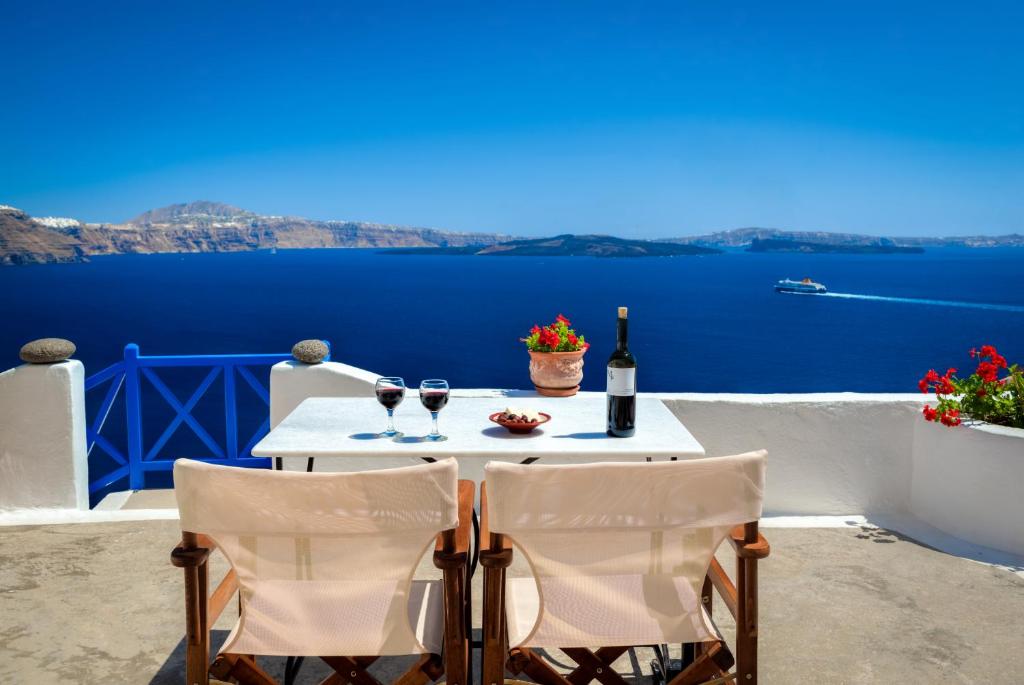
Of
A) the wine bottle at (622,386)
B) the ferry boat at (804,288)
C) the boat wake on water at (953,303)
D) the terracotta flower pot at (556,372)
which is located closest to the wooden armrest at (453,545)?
the wine bottle at (622,386)

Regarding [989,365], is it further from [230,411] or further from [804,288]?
[804,288]

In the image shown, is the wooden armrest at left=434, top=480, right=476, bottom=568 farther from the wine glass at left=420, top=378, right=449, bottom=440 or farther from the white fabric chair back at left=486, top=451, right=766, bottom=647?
the wine glass at left=420, top=378, right=449, bottom=440

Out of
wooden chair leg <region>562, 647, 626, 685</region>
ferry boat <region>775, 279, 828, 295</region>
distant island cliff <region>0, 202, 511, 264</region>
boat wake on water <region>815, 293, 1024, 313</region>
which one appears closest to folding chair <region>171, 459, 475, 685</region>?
wooden chair leg <region>562, 647, 626, 685</region>

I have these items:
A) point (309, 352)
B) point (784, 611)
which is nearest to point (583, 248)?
point (309, 352)

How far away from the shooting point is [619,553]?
161cm

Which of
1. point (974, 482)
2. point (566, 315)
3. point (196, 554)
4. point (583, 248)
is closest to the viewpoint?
point (196, 554)

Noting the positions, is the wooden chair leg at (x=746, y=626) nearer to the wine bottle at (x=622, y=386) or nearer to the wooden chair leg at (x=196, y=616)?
the wine bottle at (x=622, y=386)

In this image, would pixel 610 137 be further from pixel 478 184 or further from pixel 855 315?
pixel 855 315

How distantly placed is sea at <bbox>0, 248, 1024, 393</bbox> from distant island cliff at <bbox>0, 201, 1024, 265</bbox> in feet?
51.4

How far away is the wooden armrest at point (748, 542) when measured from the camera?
1600mm

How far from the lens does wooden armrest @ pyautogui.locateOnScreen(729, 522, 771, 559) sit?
1.60 meters

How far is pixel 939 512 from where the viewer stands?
11.8 feet

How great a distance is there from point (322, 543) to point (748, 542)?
0.84 meters

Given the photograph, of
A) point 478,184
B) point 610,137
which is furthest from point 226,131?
point 610,137
